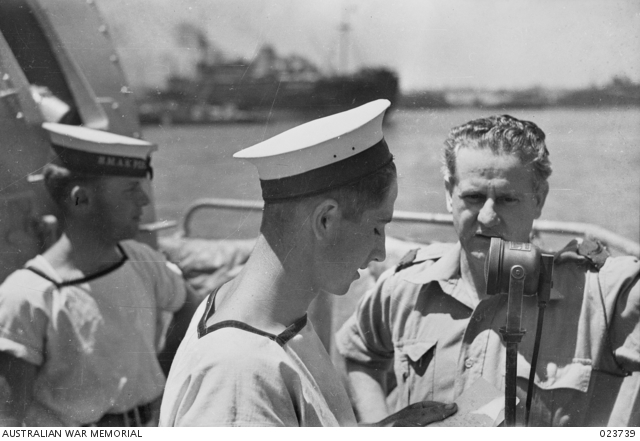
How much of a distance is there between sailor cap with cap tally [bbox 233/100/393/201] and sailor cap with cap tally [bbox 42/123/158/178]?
3.22 feet

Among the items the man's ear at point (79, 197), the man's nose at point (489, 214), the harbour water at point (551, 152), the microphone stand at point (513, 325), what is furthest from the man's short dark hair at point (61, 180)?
the microphone stand at point (513, 325)

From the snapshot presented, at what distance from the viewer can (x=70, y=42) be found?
219 centimetres

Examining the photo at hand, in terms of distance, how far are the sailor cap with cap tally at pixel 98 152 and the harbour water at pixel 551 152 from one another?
0.44 feet

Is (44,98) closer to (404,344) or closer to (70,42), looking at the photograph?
(70,42)

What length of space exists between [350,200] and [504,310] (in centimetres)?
74

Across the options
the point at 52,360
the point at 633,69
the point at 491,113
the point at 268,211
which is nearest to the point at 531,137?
the point at 491,113

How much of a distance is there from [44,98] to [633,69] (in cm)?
203

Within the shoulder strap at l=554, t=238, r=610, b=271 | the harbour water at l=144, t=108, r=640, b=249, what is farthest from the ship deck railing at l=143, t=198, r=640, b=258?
the shoulder strap at l=554, t=238, r=610, b=271

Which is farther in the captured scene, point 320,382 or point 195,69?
point 195,69

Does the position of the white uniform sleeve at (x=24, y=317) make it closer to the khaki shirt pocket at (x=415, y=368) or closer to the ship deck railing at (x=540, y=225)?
the ship deck railing at (x=540, y=225)

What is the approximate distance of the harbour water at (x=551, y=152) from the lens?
1.85 meters
